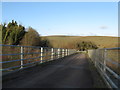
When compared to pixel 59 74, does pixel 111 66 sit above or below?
above

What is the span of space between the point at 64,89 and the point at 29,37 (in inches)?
1140

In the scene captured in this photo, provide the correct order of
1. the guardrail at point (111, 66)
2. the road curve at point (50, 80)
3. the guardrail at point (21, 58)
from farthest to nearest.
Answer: the guardrail at point (21, 58), the road curve at point (50, 80), the guardrail at point (111, 66)

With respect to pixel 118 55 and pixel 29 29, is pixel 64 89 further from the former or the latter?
pixel 29 29

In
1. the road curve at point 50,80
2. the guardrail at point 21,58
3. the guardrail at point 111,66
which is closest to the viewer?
the guardrail at point 111,66

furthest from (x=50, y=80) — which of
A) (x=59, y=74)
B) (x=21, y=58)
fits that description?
(x=21, y=58)

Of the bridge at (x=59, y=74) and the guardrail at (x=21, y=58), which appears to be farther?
the guardrail at (x=21, y=58)

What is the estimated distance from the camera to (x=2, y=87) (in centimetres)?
564

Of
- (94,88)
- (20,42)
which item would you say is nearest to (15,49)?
(94,88)

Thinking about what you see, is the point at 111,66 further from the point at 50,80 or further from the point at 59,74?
the point at 59,74

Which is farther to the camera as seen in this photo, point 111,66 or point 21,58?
point 21,58

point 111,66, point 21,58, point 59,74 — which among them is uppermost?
point 21,58

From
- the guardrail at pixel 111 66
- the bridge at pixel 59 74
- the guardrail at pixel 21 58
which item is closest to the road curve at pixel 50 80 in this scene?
the bridge at pixel 59 74

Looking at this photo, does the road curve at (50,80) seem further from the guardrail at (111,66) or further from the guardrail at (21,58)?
the guardrail at (21,58)

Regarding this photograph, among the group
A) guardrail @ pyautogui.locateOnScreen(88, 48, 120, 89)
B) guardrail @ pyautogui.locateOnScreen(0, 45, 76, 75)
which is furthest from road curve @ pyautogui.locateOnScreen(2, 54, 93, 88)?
guardrail @ pyautogui.locateOnScreen(0, 45, 76, 75)
